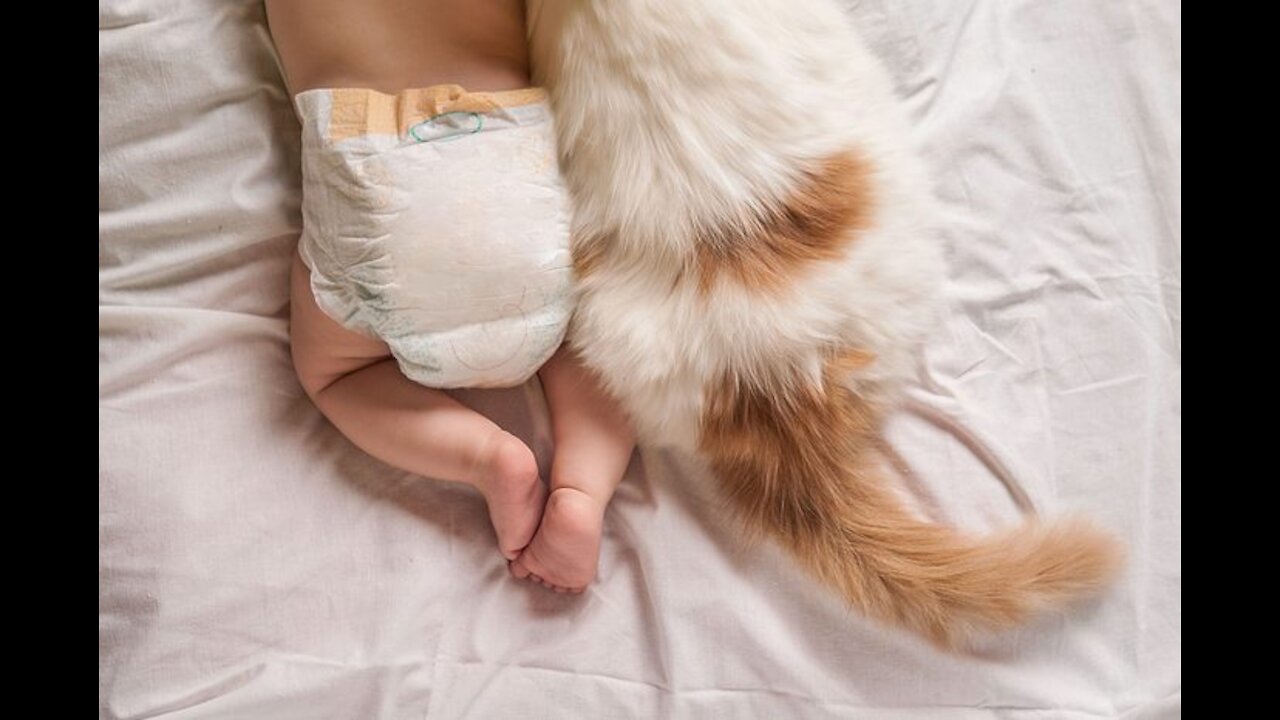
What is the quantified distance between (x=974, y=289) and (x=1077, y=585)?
0.97 ft

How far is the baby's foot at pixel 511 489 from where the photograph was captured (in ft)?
2.87

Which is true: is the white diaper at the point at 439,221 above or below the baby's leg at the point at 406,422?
above

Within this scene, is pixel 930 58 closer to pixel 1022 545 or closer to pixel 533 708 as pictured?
pixel 1022 545

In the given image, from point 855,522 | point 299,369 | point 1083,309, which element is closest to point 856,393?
point 855,522

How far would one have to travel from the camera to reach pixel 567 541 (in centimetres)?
87

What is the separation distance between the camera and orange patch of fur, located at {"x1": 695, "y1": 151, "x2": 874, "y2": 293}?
818 mm

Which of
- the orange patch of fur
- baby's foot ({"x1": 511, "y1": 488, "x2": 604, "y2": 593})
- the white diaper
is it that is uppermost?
the orange patch of fur

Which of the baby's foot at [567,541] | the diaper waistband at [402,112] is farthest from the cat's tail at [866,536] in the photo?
the diaper waistband at [402,112]

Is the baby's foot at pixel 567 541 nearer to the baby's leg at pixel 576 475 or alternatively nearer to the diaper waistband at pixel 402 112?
the baby's leg at pixel 576 475

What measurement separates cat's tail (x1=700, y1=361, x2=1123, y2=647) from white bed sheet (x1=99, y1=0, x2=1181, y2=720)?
0.04 meters

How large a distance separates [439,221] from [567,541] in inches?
12.1

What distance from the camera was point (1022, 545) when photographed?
0.88 metres

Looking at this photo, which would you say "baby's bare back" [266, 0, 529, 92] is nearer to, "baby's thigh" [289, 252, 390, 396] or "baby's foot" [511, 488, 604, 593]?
"baby's thigh" [289, 252, 390, 396]

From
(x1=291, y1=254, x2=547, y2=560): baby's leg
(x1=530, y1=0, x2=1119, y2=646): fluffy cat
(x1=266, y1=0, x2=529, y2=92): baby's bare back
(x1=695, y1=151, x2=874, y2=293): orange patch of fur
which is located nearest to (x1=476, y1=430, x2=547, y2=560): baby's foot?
(x1=291, y1=254, x2=547, y2=560): baby's leg
